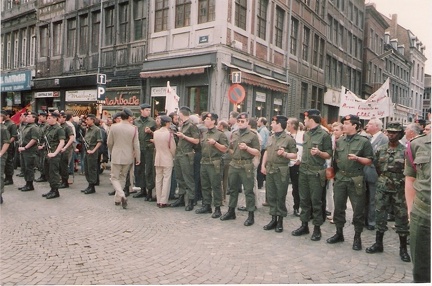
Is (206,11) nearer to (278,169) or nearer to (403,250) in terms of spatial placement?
(278,169)

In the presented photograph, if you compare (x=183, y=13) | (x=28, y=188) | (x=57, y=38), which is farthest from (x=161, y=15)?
(x=28, y=188)

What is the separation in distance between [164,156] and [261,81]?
893 cm

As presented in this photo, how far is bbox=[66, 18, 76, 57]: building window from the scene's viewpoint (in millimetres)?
20047

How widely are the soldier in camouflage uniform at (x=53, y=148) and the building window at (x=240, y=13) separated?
28.3ft

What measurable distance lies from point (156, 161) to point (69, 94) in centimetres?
1473

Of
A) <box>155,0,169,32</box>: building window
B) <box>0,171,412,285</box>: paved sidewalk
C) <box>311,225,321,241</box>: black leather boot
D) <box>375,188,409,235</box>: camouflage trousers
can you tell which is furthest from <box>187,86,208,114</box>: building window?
<box>375,188,409,235</box>: camouflage trousers

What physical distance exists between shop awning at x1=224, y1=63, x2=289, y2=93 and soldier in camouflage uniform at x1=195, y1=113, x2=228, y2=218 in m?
7.45

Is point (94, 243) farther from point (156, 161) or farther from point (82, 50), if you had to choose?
point (82, 50)

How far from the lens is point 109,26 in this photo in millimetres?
18172

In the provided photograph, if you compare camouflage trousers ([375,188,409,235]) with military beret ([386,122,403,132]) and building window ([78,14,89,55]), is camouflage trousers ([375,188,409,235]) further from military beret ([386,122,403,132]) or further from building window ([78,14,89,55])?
building window ([78,14,89,55])

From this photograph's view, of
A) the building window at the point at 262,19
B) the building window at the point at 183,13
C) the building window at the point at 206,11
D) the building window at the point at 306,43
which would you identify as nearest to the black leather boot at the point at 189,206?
the building window at the point at 206,11

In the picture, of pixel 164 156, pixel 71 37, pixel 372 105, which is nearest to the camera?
pixel 164 156

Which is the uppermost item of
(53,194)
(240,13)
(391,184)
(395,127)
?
(240,13)

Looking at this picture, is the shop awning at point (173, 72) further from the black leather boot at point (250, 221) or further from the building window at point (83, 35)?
the black leather boot at point (250, 221)
